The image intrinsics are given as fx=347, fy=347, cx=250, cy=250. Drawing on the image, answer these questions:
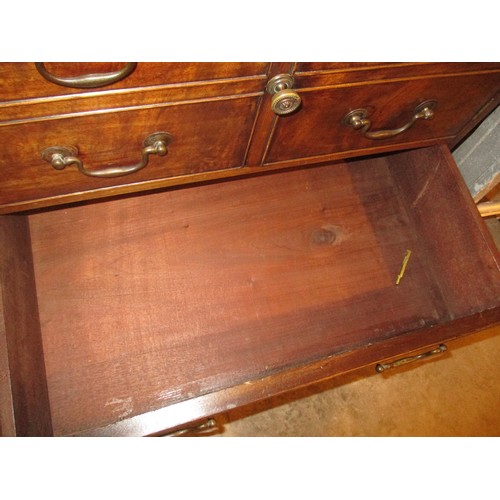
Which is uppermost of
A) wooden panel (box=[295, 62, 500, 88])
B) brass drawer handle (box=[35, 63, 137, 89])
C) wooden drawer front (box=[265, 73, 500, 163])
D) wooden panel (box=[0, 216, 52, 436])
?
wooden drawer front (box=[265, 73, 500, 163])

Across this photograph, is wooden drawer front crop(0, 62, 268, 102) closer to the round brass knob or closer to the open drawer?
the round brass knob

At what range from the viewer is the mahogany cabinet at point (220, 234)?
435mm

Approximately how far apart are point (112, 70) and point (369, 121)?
0.39m

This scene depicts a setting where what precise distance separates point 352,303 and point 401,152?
41cm

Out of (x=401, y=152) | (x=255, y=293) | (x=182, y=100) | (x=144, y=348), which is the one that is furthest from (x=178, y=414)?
(x=401, y=152)

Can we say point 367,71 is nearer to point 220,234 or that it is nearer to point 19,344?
point 220,234

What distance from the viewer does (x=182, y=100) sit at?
428mm

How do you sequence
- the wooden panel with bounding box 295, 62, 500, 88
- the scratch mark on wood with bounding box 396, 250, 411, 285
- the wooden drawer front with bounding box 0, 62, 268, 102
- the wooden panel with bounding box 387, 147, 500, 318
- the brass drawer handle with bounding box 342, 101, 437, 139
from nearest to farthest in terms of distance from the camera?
the wooden drawer front with bounding box 0, 62, 268, 102, the wooden panel with bounding box 295, 62, 500, 88, the brass drawer handle with bounding box 342, 101, 437, 139, the wooden panel with bounding box 387, 147, 500, 318, the scratch mark on wood with bounding box 396, 250, 411, 285

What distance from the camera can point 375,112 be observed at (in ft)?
1.87

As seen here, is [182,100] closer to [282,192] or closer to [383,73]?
[383,73]

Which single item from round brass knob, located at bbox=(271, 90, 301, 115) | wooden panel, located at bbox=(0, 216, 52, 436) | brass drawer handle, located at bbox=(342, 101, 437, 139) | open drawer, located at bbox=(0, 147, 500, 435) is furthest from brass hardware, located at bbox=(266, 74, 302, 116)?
wooden panel, located at bbox=(0, 216, 52, 436)

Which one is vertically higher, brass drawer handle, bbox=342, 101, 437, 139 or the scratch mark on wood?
brass drawer handle, bbox=342, 101, 437, 139

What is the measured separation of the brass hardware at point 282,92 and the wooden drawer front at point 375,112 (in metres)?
0.02

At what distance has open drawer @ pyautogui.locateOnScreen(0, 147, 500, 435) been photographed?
0.58m
